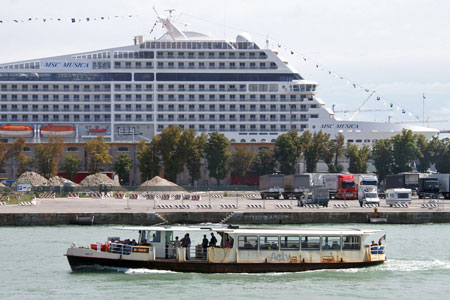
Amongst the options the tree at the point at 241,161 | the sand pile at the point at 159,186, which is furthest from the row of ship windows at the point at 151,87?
the sand pile at the point at 159,186

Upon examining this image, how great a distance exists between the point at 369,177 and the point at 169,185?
25609mm

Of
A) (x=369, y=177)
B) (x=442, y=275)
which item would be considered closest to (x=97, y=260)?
(x=442, y=275)

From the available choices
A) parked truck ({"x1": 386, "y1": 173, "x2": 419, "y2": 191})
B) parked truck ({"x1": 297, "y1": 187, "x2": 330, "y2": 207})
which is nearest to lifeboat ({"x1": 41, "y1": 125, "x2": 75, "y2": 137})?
parked truck ({"x1": 386, "y1": 173, "x2": 419, "y2": 191})

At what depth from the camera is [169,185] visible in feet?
350

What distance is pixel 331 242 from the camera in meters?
41.6

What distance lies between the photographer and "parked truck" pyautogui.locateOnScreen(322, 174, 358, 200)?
96375mm

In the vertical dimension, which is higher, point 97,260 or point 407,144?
point 407,144

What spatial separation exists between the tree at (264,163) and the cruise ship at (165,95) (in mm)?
8701

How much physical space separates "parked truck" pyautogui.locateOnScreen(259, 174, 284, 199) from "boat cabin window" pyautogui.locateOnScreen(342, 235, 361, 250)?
2192 inches

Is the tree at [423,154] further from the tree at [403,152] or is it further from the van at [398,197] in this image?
the van at [398,197]

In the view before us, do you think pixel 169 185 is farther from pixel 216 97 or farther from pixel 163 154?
pixel 216 97

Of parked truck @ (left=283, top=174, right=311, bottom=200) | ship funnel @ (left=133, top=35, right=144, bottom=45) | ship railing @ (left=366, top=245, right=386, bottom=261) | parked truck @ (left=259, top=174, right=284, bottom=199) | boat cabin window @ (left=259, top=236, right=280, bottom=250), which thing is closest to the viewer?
boat cabin window @ (left=259, top=236, right=280, bottom=250)

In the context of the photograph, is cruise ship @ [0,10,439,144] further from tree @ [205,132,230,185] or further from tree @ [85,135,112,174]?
tree @ [205,132,230,185]

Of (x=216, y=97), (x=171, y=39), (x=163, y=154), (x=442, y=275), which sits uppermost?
(x=171, y=39)
